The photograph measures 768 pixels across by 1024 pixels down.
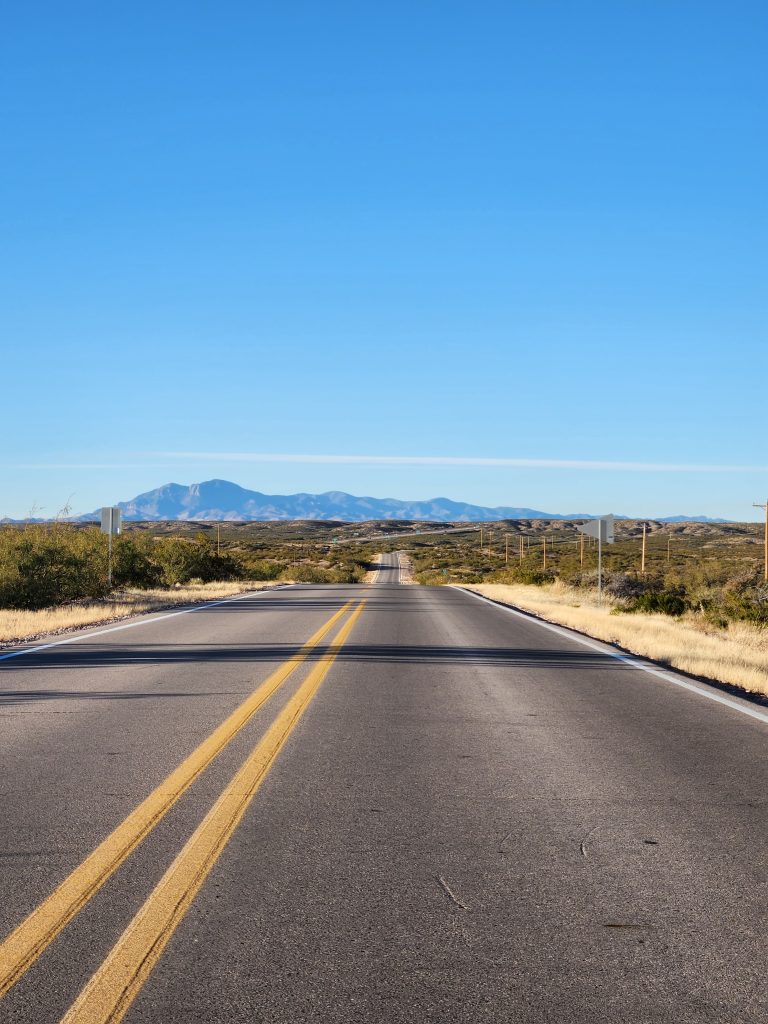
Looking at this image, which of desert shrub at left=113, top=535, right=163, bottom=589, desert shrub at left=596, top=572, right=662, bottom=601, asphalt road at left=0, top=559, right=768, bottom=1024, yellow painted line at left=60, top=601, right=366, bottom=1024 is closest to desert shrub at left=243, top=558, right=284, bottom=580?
desert shrub at left=113, top=535, right=163, bottom=589

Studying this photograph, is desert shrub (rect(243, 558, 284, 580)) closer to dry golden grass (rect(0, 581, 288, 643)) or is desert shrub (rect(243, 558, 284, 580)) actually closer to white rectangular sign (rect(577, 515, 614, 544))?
dry golden grass (rect(0, 581, 288, 643))

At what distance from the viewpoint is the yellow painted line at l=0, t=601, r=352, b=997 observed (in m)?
4.02

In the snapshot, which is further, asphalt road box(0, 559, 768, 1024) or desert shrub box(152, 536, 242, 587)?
desert shrub box(152, 536, 242, 587)

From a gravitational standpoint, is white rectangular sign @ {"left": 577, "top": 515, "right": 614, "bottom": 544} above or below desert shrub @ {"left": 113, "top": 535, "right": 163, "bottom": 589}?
above

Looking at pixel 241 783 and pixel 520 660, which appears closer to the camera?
pixel 241 783

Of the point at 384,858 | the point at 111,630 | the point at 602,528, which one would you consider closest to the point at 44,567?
the point at 111,630

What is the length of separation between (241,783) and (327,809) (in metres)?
0.88

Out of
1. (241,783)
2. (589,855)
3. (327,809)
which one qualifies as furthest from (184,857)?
(589,855)

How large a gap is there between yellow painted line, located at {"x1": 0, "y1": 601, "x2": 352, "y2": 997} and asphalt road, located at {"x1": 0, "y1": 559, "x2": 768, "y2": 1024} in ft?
0.07

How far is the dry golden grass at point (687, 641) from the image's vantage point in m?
13.9

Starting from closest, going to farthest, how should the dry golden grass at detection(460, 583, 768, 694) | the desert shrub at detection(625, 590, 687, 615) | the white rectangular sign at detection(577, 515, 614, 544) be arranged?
the dry golden grass at detection(460, 583, 768, 694) < the desert shrub at detection(625, 590, 687, 615) < the white rectangular sign at detection(577, 515, 614, 544)

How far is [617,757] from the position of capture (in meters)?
7.97

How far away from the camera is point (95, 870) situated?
5031mm

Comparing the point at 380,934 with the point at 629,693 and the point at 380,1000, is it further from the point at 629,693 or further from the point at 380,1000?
the point at 629,693
